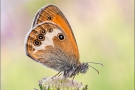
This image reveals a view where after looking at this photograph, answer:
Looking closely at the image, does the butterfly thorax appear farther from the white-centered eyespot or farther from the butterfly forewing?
the white-centered eyespot

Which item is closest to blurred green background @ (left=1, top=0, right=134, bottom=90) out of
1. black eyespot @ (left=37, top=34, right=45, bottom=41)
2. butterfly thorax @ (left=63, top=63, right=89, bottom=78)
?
butterfly thorax @ (left=63, top=63, right=89, bottom=78)

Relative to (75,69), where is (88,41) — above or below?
above

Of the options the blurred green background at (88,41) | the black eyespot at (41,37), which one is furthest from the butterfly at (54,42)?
the blurred green background at (88,41)

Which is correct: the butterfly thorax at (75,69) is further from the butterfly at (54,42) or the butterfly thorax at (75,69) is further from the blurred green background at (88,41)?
the blurred green background at (88,41)

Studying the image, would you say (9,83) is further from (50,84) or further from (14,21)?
(50,84)

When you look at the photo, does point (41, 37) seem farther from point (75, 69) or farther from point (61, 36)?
point (75, 69)

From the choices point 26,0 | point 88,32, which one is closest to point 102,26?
point 88,32

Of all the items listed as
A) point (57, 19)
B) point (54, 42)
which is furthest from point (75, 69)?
point (57, 19)
